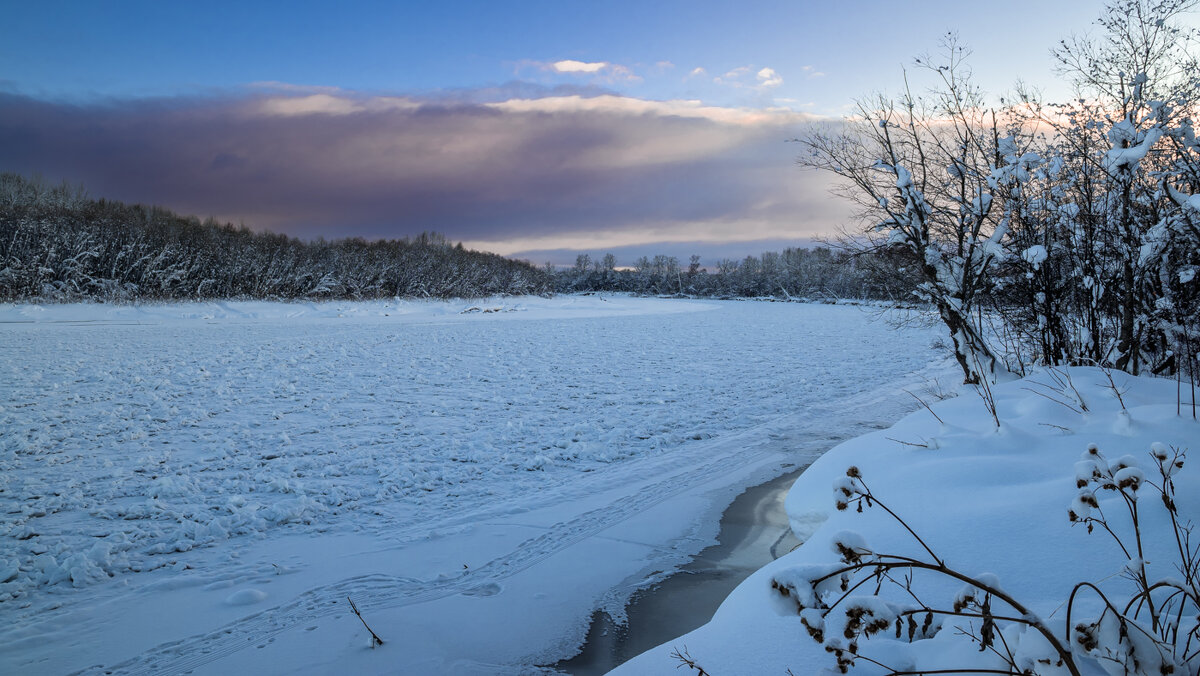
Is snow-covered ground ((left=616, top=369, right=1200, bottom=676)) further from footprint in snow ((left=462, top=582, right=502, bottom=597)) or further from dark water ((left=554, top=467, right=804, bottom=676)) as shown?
footprint in snow ((left=462, top=582, right=502, bottom=597))

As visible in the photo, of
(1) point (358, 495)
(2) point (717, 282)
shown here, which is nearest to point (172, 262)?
(1) point (358, 495)

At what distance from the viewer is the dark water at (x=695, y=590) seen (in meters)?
3.52

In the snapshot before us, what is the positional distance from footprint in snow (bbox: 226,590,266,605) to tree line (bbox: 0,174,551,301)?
32.9 m

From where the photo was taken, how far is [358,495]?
227 inches

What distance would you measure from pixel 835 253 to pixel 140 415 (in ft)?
33.9

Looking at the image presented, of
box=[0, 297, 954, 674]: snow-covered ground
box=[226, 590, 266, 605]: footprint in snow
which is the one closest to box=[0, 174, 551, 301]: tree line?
box=[0, 297, 954, 674]: snow-covered ground

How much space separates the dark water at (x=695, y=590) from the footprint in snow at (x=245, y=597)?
213 centimetres

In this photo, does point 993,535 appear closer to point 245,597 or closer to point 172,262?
point 245,597

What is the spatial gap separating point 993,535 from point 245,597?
4.49 meters

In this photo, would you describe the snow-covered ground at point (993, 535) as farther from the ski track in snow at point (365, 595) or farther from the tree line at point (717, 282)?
the tree line at point (717, 282)

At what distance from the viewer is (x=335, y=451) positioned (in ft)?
22.9

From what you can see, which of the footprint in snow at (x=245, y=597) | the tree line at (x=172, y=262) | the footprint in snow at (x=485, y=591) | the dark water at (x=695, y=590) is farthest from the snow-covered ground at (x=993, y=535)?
the tree line at (x=172, y=262)

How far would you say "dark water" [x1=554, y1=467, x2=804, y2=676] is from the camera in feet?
11.5

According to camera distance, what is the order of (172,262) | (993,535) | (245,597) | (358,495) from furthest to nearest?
(172,262)
(358,495)
(245,597)
(993,535)
